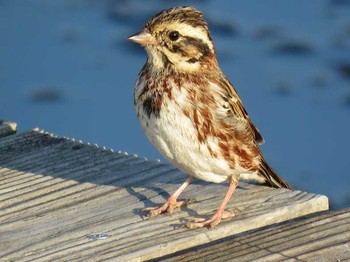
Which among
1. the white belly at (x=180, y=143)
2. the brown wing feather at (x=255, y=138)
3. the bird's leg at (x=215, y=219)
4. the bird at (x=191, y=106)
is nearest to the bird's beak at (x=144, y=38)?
the bird at (x=191, y=106)

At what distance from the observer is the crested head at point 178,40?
6.37 metres

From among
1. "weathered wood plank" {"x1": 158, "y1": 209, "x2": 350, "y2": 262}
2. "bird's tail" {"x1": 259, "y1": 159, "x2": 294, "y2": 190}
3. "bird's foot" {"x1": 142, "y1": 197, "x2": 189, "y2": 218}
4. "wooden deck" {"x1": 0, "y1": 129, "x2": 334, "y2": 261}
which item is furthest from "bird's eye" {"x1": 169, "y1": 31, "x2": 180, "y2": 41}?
"weathered wood plank" {"x1": 158, "y1": 209, "x2": 350, "y2": 262}

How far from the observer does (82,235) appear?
5.52 meters

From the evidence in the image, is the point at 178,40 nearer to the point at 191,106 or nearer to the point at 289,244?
the point at 191,106

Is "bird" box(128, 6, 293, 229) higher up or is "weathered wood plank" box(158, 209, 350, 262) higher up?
"bird" box(128, 6, 293, 229)

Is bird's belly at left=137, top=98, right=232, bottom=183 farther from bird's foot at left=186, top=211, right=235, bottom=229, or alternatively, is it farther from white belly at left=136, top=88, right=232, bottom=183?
bird's foot at left=186, top=211, right=235, bottom=229

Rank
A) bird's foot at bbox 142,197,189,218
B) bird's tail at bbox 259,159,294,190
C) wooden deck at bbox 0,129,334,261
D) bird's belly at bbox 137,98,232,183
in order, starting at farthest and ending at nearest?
bird's tail at bbox 259,159,294,190, bird's belly at bbox 137,98,232,183, bird's foot at bbox 142,197,189,218, wooden deck at bbox 0,129,334,261

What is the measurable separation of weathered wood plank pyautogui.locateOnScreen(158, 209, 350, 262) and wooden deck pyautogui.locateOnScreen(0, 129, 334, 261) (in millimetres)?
31

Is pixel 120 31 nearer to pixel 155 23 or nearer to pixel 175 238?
pixel 155 23

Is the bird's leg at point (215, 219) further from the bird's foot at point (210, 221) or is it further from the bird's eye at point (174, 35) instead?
the bird's eye at point (174, 35)

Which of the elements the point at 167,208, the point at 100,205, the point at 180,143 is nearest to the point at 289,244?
the point at 167,208

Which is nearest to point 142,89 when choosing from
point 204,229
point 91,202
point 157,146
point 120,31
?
point 157,146

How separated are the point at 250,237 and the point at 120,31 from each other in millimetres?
8838

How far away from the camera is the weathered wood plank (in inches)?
204
